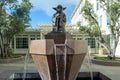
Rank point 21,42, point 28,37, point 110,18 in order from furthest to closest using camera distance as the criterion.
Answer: point 28,37 → point 21,42 → point 110,18

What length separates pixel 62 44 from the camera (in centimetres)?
710

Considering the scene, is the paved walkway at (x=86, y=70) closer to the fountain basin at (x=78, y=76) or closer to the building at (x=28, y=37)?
the fountain basin at (x=78, y=76)

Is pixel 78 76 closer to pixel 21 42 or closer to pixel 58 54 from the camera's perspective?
pixel 58 54

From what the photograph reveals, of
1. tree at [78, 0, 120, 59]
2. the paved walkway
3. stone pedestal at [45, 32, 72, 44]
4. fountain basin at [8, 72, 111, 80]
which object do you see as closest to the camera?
stone pedestal at [45, 32, 72, 44]

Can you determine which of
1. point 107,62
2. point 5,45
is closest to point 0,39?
point 5,45

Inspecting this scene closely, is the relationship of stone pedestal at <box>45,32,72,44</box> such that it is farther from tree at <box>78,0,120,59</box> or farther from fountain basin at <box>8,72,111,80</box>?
tree at <box>78,0,120,59</box>

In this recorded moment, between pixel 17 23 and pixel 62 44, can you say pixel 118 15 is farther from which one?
pixel 62 44

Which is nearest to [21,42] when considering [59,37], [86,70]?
[86,70]

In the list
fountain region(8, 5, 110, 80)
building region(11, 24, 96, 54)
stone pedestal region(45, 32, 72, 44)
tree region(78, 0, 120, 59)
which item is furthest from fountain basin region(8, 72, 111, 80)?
building region(11, 24, 96, 54)

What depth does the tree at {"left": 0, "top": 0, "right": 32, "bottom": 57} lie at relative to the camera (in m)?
20.0

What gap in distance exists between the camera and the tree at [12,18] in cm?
2002

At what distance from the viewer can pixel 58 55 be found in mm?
7012

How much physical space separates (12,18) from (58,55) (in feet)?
47.5

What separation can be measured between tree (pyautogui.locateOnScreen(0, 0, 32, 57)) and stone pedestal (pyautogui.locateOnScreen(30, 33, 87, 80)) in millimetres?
13275
